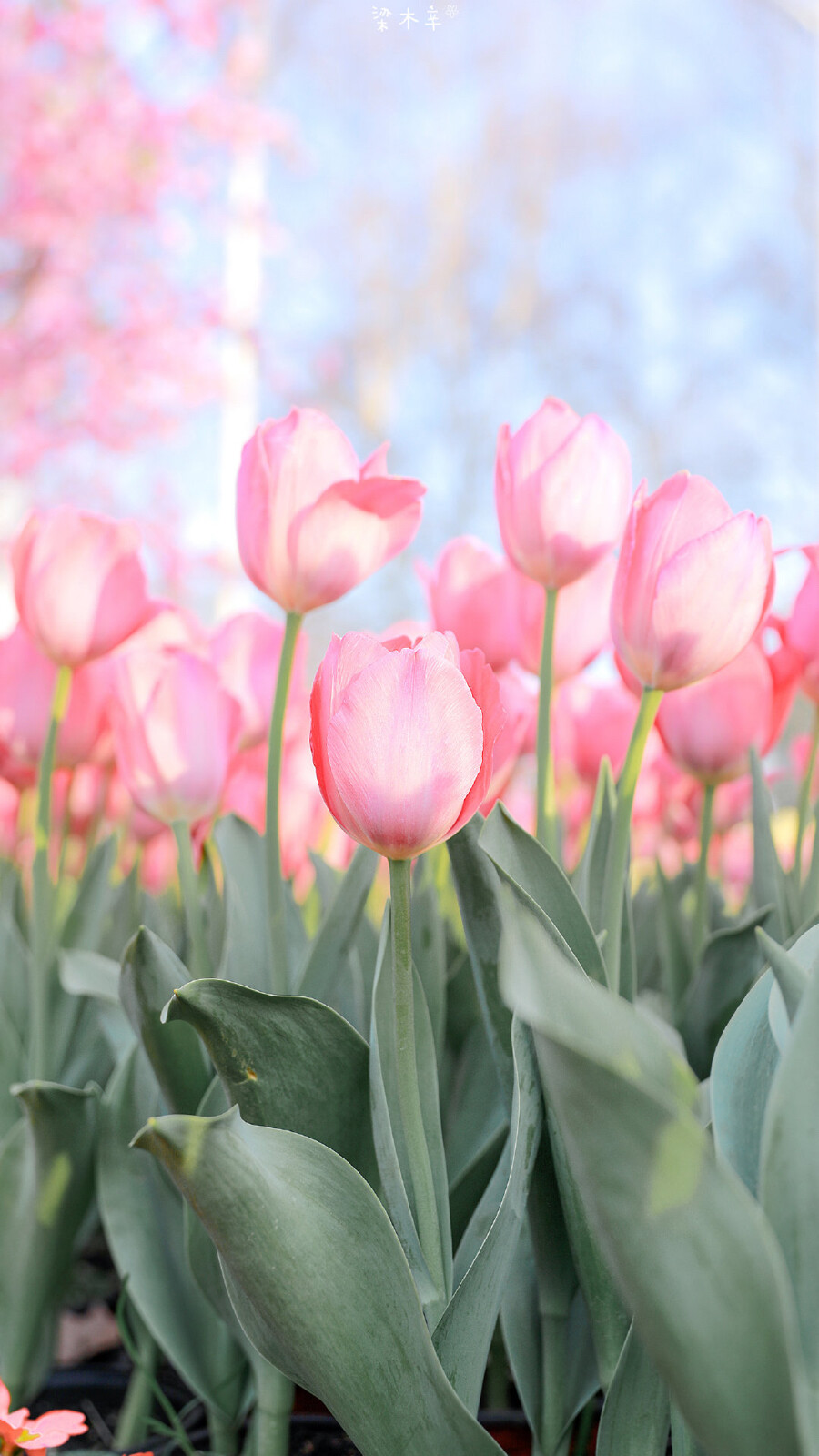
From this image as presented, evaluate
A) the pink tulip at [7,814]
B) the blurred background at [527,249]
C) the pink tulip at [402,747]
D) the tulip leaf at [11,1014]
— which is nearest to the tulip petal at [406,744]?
the pink tulip at [402,747]

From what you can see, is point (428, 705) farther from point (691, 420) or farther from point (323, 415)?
point (691, 420)

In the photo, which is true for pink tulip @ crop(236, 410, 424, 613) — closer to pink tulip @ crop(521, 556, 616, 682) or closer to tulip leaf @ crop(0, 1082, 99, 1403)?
pink tulip @ crop(521, 556, 616, 682)

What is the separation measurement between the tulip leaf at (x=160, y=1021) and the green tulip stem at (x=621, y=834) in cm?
14

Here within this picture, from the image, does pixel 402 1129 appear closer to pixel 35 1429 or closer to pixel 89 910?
pixel 35 1429

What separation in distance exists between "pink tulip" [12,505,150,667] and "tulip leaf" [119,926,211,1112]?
0.54 ft

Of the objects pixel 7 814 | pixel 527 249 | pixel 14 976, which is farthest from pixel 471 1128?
pixel 527 249

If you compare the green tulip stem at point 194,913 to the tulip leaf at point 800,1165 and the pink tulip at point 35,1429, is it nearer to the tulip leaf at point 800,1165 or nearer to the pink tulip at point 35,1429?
the pink tulip at point 35,1429

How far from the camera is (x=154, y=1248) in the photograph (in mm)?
402

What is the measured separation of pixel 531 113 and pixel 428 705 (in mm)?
8103

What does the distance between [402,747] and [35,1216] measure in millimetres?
294

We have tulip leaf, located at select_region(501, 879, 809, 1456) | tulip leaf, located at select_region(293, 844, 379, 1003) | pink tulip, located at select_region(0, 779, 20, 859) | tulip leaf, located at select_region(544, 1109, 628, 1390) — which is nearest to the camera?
tulip leaf, located at select_region(501, 879, 809, 1456)

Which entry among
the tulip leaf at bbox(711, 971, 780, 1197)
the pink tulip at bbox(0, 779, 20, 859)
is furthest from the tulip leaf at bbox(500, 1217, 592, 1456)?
the pink tulip at bbox(0, 779, 20, 859)

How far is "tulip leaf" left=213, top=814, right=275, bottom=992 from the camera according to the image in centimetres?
40

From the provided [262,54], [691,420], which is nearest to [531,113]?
[691,420]
